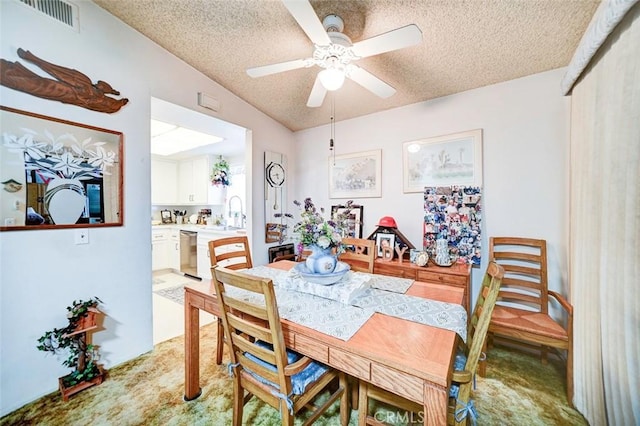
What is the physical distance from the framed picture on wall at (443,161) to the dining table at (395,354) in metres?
1.60

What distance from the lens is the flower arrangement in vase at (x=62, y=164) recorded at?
1668 millimetres

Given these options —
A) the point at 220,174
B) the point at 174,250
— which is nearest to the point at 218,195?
the point at 220,174

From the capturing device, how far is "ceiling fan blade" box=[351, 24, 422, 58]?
1.30m

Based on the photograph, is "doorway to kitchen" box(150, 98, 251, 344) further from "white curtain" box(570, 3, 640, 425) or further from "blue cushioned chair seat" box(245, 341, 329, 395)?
"white curtain" box(570, 3, 640, 425)

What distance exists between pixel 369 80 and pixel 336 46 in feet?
1.20

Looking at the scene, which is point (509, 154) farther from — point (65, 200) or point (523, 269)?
point (65, 200)

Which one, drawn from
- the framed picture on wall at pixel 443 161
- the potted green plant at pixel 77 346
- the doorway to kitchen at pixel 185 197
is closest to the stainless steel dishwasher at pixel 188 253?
the doorway to kitchen at pixel 185 197

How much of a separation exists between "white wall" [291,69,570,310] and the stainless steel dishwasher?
3.51 metres

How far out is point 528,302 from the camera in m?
2.20

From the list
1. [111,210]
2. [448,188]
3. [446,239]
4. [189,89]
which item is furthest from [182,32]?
[446,239]

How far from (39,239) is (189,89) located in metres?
1.76

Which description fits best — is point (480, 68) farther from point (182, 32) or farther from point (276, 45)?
point (182, 32)

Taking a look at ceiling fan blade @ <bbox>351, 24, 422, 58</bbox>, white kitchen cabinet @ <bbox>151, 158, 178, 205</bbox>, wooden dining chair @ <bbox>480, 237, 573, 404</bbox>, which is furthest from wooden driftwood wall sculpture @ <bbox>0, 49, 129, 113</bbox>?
wooden dining chair @ <bbox>480, 237, 573, 404</bbox>

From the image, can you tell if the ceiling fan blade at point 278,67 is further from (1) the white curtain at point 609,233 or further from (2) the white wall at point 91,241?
(1) the white curtain at point 609,233
